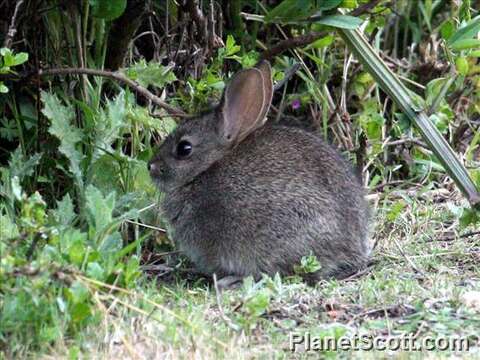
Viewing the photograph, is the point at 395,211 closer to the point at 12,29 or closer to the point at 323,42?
the point at 323,42

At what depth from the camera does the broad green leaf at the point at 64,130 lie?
537 centimetres

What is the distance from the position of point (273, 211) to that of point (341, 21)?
39.1 inches

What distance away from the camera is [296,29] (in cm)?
670

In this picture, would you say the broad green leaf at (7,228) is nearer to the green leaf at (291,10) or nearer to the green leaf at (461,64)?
the green leaf at (291,10)

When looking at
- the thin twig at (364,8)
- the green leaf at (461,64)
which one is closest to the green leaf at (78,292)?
the thin twig at (364,8)

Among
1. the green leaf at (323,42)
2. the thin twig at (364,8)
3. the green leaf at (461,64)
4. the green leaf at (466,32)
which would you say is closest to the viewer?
the green leaf at (466,32)

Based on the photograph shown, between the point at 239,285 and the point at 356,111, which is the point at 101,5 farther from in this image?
the point at 356,111

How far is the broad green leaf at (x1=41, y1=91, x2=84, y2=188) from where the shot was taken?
537 cm

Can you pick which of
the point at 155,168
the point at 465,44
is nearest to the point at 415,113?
the point at 465,44

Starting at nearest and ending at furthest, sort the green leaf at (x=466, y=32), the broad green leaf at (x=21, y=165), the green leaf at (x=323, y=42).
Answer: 1. the green leaf at (x=466, y=32)
2. the broad green leaf at (x=21, y=165)
3. the green leaf at (x=323, y=42)

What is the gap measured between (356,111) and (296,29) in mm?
739

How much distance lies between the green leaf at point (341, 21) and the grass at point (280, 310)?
1112 millimetres

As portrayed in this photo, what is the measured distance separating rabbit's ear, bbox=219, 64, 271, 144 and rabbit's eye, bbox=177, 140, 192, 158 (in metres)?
0.18

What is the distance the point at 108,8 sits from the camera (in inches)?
207
